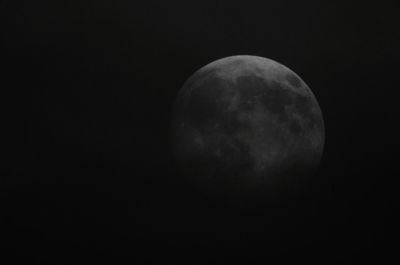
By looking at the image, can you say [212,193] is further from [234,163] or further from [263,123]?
[263,123]

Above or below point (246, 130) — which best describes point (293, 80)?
above

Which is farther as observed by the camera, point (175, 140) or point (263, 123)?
point (175, 140)

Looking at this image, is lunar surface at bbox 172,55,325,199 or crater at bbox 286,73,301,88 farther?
crater at bbox 286,73,301,88

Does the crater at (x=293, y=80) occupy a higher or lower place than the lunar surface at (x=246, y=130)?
higher

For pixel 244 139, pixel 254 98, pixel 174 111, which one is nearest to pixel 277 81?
pixel 254 98

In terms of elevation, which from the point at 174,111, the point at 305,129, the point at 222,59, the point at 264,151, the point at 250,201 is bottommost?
the point at 250,201

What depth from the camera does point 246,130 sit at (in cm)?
489

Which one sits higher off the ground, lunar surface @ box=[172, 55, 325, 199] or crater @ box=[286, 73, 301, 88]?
crater @ box=[286, 73, 301, 88]

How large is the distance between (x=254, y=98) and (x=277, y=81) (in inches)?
15.9

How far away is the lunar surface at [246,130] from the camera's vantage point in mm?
4891

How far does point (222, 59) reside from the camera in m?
5.55

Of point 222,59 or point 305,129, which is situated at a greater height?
point 222,59

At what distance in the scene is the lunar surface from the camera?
489 centimetres

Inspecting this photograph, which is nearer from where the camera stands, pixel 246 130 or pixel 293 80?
pixel 246 130
